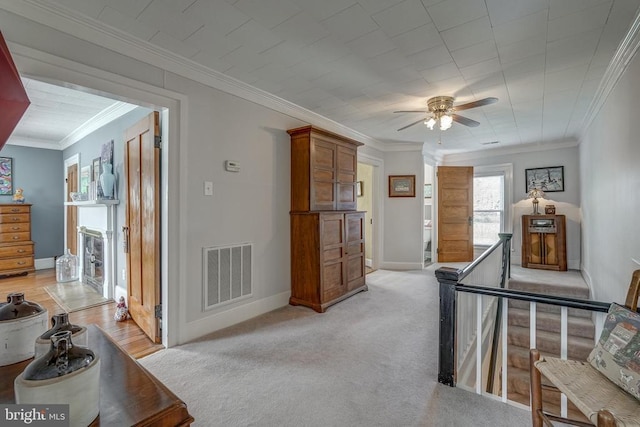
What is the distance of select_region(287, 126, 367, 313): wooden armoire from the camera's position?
3.35m

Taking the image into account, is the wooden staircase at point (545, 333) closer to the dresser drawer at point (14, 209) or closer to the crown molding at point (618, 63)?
the crown molding at point (618, 63)

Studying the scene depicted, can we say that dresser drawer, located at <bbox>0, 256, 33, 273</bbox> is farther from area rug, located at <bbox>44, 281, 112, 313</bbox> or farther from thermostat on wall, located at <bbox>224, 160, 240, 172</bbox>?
thermostat on wall, located at <bbox>224, 160, 240, 172</bbox>

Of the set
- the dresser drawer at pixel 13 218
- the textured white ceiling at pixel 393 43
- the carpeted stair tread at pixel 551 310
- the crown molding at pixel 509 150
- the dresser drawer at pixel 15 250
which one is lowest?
the carpeted stair tread at pixel 551 310

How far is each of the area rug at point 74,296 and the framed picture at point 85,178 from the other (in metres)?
1.42

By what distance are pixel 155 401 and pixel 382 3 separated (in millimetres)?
2151

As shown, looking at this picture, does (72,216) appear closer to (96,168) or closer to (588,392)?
(96,168)

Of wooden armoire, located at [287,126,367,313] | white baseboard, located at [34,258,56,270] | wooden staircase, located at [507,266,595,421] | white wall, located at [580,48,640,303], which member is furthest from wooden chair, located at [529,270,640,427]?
white baseboard, located at [34,258,56,270]

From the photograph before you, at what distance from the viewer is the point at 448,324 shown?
6.28 ft

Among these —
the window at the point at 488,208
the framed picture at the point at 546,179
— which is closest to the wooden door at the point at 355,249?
the window at the point at 488,208

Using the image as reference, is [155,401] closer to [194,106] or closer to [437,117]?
[194,106]

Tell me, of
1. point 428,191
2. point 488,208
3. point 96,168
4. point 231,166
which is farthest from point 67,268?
point 488,208

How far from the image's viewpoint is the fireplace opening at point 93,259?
13.3ft

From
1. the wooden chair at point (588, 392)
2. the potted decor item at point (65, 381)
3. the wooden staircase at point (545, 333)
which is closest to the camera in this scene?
the potted decor item at point (65, 381)

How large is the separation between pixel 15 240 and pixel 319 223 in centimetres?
547
